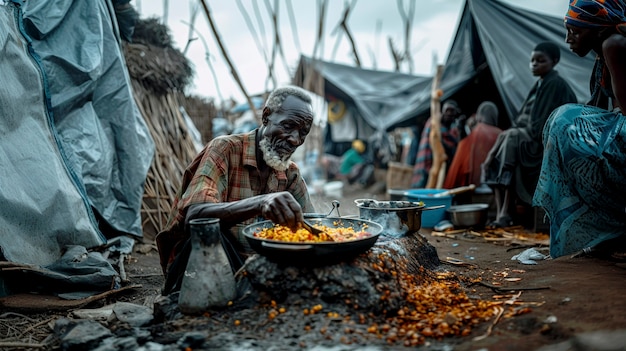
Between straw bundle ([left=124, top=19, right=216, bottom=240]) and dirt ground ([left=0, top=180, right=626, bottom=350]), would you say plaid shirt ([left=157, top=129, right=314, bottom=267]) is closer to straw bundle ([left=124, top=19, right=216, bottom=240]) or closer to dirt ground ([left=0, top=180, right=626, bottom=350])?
dirt ground ([left=0, top=180, right=626, bottom=350])

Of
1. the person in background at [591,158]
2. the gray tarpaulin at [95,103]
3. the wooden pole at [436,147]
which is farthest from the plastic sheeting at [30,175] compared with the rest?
the wooden pole at [436,147]

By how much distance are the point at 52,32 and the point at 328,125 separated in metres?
10.2

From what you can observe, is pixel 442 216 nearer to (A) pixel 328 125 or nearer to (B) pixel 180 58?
(B) pixel 180 58

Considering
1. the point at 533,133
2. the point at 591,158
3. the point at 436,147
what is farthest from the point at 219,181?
the point at 436,147

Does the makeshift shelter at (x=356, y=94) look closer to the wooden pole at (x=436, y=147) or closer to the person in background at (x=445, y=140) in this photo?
the person in background at (x=445, y=140)

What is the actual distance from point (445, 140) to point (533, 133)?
3076mm

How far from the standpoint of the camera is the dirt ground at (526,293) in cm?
188

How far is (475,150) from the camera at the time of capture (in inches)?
264

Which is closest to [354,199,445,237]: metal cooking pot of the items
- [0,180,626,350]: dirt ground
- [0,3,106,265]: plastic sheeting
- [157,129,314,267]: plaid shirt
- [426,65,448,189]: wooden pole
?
[0,180,626,350]: dirt ground

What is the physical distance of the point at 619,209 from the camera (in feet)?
10.2

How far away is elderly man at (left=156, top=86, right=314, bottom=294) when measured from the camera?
7.93 ft

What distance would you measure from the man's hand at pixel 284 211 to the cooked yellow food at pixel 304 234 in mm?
109

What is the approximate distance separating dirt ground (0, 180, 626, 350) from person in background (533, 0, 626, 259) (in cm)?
21

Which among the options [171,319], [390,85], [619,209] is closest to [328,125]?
[390,85]
